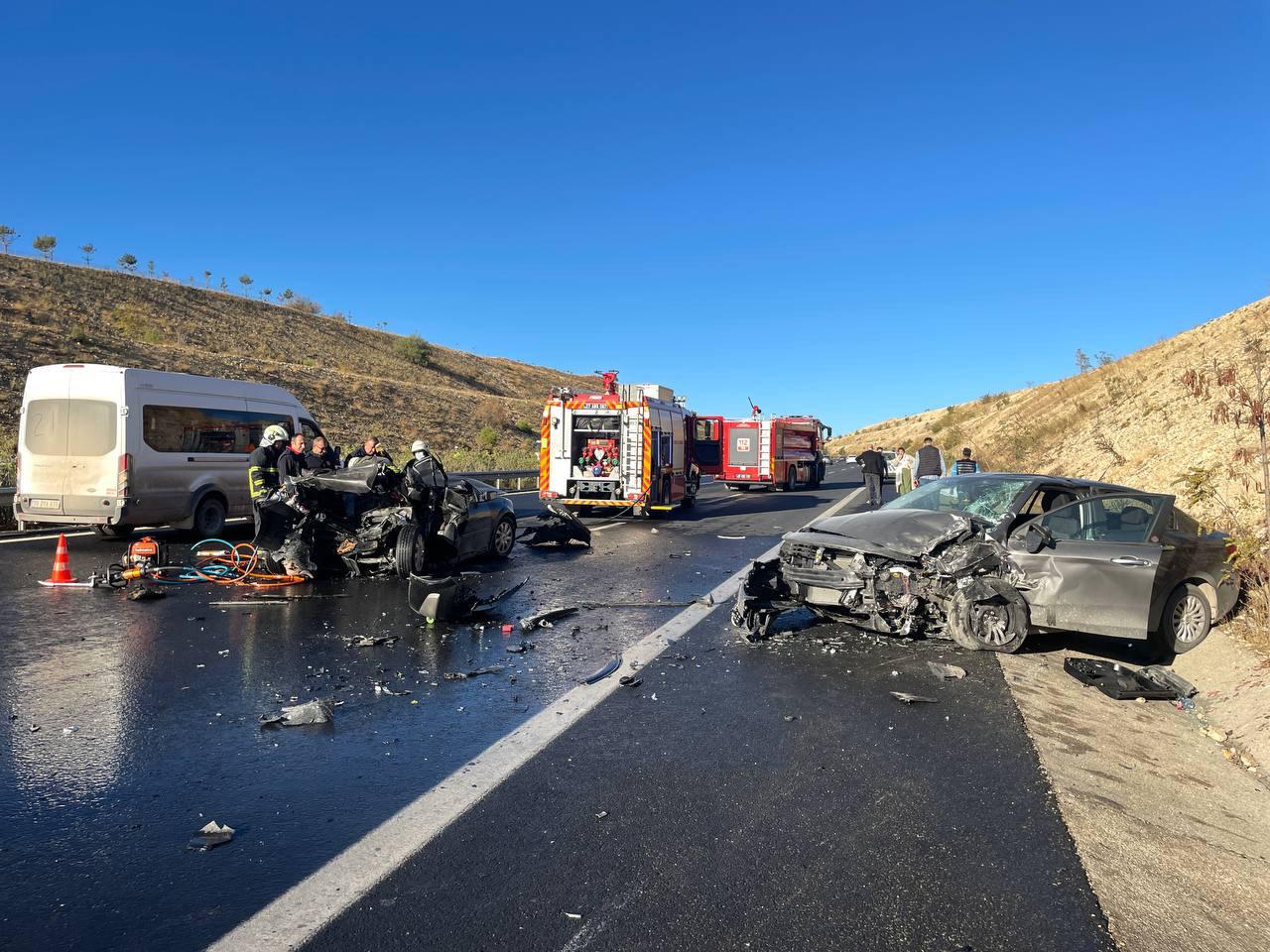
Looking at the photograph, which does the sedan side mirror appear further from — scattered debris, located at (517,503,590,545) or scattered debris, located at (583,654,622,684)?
scattered debris, located at (517,503,590,545)

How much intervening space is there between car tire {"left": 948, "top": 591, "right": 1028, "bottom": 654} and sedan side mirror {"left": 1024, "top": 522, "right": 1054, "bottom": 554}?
1.34ft

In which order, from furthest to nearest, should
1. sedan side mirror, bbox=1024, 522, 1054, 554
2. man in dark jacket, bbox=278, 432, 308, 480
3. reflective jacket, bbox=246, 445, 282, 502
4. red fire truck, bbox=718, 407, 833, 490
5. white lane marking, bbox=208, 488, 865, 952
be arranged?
red fire truck, bbox=718, 407, 833, 490, man in dark jacket, bbox=278, 432, 308, 480, reflective jacket, bbox=246, 445, 282, 502, sedan side mirror, bbox=1024, 522, 1054, 554, white lane marking, bbox=208, 488, 865, 952

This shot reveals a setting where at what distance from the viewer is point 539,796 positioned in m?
3.98

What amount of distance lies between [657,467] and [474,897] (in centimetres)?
1619

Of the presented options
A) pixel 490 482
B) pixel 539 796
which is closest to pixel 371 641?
pixel 539 796

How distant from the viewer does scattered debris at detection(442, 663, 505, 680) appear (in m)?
6.03

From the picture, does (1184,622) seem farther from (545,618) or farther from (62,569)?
(62,569)

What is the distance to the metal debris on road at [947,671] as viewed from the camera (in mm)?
6242

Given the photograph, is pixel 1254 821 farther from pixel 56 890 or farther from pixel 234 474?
pixel 234 474

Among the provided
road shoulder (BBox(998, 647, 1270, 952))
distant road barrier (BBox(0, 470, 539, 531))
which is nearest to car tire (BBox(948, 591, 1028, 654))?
road shoulder (BBox(998, 647, 1270, 952))

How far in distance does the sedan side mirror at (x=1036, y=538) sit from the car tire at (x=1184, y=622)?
1.06 m

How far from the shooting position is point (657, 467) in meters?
19.1

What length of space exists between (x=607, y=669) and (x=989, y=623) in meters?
3.05

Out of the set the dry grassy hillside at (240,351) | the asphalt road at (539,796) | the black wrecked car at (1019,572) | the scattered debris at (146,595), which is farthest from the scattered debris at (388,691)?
the dry grassy hillside at (240,351)
